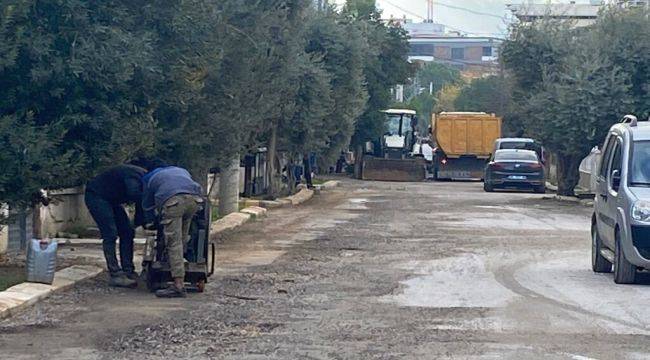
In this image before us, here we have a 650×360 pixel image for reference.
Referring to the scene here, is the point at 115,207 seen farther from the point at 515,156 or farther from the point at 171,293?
the point at 515,156

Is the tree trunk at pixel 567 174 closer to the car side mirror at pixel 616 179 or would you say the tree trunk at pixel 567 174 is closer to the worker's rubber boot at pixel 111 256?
the car side mirror at pixel 616 179

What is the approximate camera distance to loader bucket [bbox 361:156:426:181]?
5106cm

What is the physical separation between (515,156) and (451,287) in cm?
2813

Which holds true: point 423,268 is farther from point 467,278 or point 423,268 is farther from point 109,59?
point 109,59

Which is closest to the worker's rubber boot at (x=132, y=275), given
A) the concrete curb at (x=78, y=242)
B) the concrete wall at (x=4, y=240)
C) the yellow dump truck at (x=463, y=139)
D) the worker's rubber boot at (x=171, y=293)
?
the worker's rubber boot at (x=171, y=293)

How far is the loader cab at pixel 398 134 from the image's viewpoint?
5809 centimetres

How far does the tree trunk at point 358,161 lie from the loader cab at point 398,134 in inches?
89.6

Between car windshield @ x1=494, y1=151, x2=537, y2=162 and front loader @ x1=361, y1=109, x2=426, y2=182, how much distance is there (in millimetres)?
9041

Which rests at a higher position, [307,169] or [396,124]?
[396,124]

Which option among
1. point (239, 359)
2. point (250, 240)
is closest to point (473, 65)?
point (250, 240)

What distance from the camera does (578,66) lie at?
105 feet

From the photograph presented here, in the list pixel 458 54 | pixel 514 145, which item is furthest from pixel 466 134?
pixel 458 54

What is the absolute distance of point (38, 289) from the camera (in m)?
12.6

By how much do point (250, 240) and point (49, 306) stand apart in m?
8.35
